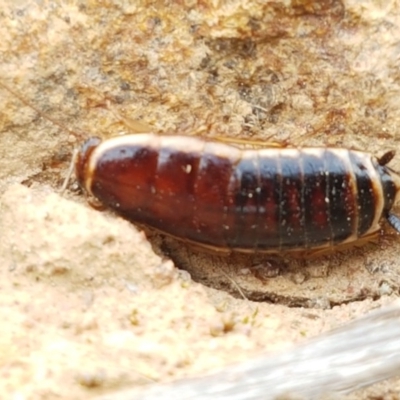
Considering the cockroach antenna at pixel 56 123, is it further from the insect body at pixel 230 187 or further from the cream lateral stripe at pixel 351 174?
the cream lateral stripe at pixel 351 174

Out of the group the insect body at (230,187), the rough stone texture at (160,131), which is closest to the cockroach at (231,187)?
the insect body at (230,187)

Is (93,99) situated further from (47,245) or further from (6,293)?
(6,293)

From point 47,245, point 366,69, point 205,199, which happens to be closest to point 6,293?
point 47,245

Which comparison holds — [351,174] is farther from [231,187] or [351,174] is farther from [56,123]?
[56,123]

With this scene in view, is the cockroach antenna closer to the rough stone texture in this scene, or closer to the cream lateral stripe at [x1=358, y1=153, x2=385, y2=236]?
the rough stone texture

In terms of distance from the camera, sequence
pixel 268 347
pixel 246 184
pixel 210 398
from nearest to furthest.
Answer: pixel 210 398 < pixel 268 347 < pixel 246 184

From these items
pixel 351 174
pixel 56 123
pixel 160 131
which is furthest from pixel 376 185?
pixel 56 123

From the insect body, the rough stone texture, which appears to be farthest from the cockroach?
the rough stone texture
